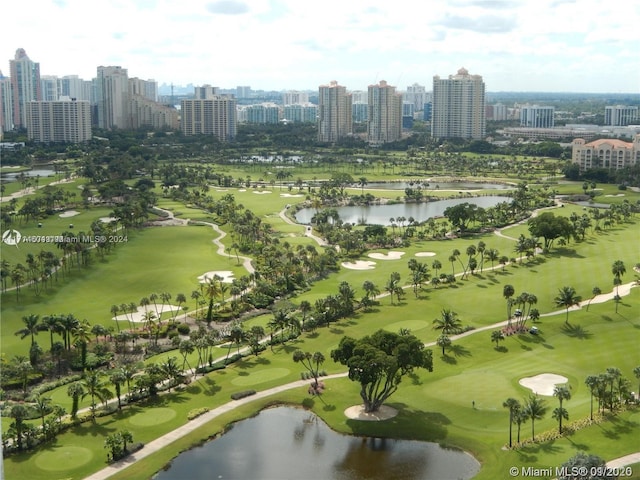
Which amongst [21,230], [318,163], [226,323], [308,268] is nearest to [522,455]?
[226,323]

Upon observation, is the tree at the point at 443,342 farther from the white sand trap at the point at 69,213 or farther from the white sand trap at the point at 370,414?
the white sand trap at the point at 69,213

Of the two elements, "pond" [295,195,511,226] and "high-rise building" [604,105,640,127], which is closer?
"pond" [295,195,511,226]

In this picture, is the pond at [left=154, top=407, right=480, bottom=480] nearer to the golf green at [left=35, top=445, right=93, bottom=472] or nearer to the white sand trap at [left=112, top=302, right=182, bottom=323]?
the golf green at [left=35, top=445, right=93, bottom=472]

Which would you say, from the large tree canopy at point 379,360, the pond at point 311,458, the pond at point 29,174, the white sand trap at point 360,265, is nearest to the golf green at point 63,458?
the pond at point 311,458

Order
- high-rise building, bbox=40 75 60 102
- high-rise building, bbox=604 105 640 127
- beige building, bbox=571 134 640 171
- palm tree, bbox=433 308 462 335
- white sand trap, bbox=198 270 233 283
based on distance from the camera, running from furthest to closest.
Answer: high-rise building, bbox=604 105 640 127
high-rise building, bbox=40 75 60 102
beige building, bbox=571 134 640 171
white sand trap, bbox=198 270 233 283
palm tree, bbox=433 308 462 335

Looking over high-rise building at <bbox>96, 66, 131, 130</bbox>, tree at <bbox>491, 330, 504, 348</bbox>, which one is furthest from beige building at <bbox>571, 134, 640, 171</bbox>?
high-rise building at <bbox>96, 66, 131, 130</bbox>

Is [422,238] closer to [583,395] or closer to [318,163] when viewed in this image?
[583,395]

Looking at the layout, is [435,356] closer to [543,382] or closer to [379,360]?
[543,382]

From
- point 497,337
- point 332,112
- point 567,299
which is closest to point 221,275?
point 497,337
